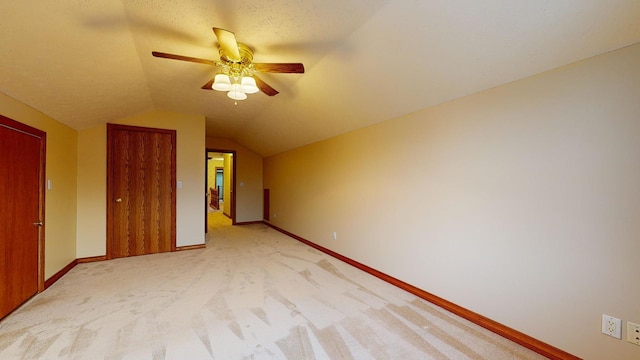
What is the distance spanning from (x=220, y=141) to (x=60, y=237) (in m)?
4.22

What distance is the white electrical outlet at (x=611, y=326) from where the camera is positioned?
157 cm

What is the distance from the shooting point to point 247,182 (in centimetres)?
747

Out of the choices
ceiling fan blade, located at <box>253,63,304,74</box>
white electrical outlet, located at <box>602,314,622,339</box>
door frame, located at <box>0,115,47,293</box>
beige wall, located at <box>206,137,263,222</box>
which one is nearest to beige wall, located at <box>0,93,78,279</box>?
door frame, located at <box>0,115,47,293</box>

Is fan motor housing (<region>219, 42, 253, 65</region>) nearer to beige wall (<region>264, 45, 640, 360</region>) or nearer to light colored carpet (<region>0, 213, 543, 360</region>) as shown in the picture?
beige wall (<region>264, 45, 640, 360</region>)

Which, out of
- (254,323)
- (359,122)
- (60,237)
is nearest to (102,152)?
(60,237)

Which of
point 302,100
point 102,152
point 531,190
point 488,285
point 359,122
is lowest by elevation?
point 488,285

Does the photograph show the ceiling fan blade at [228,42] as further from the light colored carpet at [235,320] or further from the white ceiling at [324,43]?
the light colored carpet at [235,320]

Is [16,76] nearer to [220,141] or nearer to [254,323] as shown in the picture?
[254,323]

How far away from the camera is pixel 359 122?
353 centimetres

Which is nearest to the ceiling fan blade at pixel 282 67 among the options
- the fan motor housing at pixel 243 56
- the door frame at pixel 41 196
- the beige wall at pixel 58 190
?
the fan motor housing at pixel 243 56

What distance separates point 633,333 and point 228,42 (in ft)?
10.9

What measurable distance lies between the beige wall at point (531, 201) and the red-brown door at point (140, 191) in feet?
12.5

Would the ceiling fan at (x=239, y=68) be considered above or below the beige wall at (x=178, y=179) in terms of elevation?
above

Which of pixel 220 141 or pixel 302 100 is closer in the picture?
pixel 302 100
